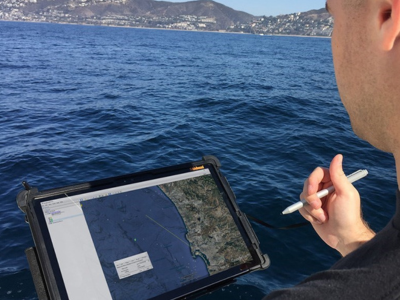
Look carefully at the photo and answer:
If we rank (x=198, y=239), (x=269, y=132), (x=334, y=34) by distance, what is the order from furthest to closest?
(x=269, y=132), (x=198, y=239), (x=334, y=34)

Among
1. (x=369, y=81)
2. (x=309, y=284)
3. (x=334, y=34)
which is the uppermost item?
(x=334, y=34)

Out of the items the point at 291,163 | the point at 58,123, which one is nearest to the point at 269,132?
the point at 291,163

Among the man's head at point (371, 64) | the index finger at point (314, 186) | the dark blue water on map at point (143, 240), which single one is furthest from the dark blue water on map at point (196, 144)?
the man's head at point (371, 64)

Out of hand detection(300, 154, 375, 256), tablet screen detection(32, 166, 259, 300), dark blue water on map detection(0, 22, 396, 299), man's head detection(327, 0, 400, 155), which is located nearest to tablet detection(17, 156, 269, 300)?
tablet screen detection(32, 166, 259, 300)

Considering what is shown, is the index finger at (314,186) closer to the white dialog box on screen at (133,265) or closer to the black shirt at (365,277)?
the black shirt at (365,277)

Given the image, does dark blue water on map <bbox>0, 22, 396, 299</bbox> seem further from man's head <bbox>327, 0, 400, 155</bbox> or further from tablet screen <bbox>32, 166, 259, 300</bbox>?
man's head <bbox>327, 0, 400, 155</bbox>

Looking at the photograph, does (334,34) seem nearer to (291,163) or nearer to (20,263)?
(20,263)

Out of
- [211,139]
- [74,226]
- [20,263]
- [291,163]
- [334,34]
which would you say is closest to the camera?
[334,34]
